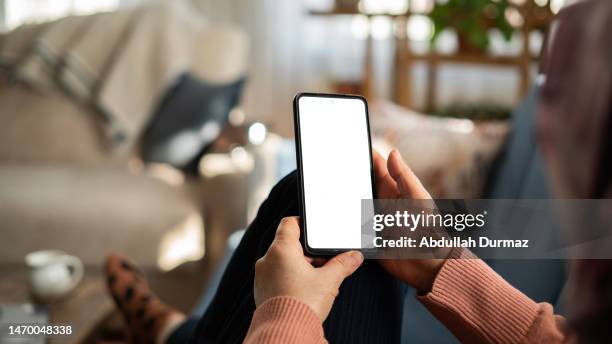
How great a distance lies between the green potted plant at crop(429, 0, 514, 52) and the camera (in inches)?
92.3

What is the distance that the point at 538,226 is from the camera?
54 cm

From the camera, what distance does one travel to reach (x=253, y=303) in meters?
0.56

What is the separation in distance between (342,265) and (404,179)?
0.27 ft

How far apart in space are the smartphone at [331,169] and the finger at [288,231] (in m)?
0.01

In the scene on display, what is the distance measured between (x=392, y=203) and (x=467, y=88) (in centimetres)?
233

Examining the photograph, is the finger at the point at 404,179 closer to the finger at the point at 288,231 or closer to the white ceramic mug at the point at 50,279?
the finger at the point at 288,231

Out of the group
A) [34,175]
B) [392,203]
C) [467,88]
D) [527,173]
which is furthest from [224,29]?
[392,203]

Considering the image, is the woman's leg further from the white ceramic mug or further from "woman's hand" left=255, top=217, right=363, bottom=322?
the white ceramic mug

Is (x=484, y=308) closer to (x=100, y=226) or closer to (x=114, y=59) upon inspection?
(x=100, y=226)

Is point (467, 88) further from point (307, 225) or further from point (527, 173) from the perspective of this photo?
point (307, 225)

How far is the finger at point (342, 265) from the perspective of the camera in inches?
18.9

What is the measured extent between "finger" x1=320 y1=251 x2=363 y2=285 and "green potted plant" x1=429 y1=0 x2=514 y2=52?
198 cm

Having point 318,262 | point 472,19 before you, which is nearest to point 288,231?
point 318,262

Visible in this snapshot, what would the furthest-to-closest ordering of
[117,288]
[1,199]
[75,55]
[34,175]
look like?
[75,55]
[34,175]
[1,199]
[117,288]
